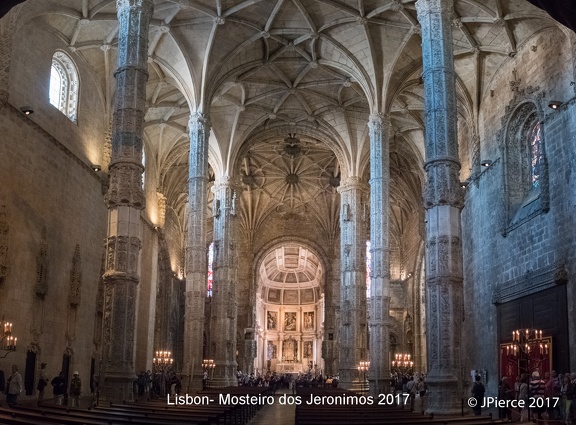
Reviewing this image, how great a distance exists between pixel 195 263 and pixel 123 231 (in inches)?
496

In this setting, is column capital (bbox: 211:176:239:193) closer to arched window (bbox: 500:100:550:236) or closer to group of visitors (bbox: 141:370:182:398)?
group of visitors (bbox: 141:370:182:398)

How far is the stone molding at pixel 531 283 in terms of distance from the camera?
22.5m

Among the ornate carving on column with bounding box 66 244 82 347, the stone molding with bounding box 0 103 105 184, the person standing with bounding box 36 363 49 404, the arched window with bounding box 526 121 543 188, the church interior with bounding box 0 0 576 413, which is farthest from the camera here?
the ornate carving on column with bounding box 66 244 82 347

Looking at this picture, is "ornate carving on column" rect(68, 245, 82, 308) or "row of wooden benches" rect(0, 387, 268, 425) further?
"ornate carving on column" rect(68, 245, 82, 308)

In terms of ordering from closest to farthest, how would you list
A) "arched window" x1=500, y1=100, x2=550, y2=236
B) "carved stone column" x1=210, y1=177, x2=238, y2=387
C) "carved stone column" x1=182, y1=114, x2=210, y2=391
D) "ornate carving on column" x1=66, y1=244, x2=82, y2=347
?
"arched window" x1=500, y1=100, x2=550, y2=236 → "ornate carving on column" x1=66, y1=244, x2=82, y2=347 → "carved stone column" x1=182, y1=114, x2=210, y2=391 → "carved stone column" x1=210, y1=177, x2=238, y2=387

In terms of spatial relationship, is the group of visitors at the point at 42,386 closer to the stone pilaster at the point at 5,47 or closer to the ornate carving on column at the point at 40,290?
the ornate carving on column at the point at 40,290

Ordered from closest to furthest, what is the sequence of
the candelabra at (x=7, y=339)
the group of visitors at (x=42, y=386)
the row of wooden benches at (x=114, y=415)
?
the row of wooden benches at (x=114, y=415) → the group of visitors at (x=42, y=386) → the candelabra at (x=7, y=339)

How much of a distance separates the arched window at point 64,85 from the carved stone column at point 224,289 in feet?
41.7

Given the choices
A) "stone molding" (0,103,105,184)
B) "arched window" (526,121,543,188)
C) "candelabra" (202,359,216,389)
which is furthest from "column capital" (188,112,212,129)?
"arched window" (526,121,543,188)

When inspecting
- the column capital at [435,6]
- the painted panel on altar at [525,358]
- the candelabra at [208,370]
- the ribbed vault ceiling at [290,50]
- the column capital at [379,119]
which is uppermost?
the ribbed vault ceiling at [290,50]

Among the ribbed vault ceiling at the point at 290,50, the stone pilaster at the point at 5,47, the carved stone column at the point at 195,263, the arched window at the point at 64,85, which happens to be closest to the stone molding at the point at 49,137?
the stone pilaster at the point at 5,47

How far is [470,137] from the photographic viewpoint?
107 ft

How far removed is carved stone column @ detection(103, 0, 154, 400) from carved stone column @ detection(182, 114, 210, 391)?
38.8ft

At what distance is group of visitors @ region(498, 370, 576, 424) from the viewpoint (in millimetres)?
18237
